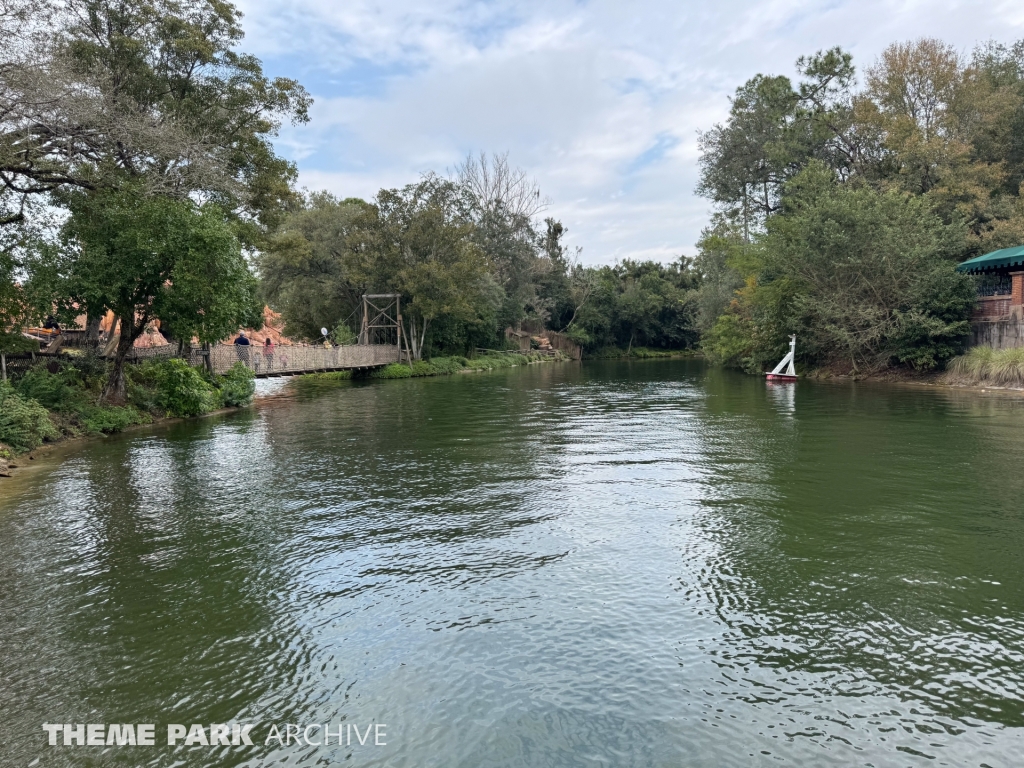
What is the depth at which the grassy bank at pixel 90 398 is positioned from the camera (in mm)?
13383

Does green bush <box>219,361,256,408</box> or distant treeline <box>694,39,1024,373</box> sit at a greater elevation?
distant treeline <box>694,39,1024,373</box>

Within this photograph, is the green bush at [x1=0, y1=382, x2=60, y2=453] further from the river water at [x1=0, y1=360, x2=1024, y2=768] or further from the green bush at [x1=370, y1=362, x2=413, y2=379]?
the green bush at [x1=370, y1=362, x2=413, y2=379]

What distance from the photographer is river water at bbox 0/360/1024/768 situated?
13.1 ft

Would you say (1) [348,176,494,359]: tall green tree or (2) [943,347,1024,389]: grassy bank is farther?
(1) [348,176,494,359]: tall green tree

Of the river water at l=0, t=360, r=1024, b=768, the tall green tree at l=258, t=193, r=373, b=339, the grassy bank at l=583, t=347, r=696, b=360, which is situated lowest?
the river water at l=0, t=360, r=1024, b=768

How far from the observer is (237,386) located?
22234mm

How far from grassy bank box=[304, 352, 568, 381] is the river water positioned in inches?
1047

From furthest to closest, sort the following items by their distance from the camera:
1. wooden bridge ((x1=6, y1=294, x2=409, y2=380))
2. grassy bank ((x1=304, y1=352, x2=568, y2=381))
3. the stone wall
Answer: grassy bank ((x1=304, y1=352, x2=568, y2=381))
the stone wall
wooden bridge ((x1=6, y1=294, x2=409, y2=380))

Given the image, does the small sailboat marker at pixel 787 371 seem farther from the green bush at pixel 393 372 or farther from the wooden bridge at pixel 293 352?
the wooden bridge at pixel 293 352

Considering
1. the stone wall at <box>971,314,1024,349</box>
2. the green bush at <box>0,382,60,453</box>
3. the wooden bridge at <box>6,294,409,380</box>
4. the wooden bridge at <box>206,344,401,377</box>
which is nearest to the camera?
the green bush at <box>0,382,60,453</box>

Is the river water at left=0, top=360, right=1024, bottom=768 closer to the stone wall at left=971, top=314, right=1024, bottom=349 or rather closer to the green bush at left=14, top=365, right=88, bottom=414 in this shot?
the green bush at left=14, top=365, right=88, bottom=414

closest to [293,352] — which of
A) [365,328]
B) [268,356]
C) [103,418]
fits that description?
[268,356]

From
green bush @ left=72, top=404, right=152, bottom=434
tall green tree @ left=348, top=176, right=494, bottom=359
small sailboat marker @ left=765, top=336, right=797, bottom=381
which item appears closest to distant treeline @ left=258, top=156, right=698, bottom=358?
tall green tree @ left=348, top=176, right=494, bottom=359

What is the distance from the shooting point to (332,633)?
17.3ft
